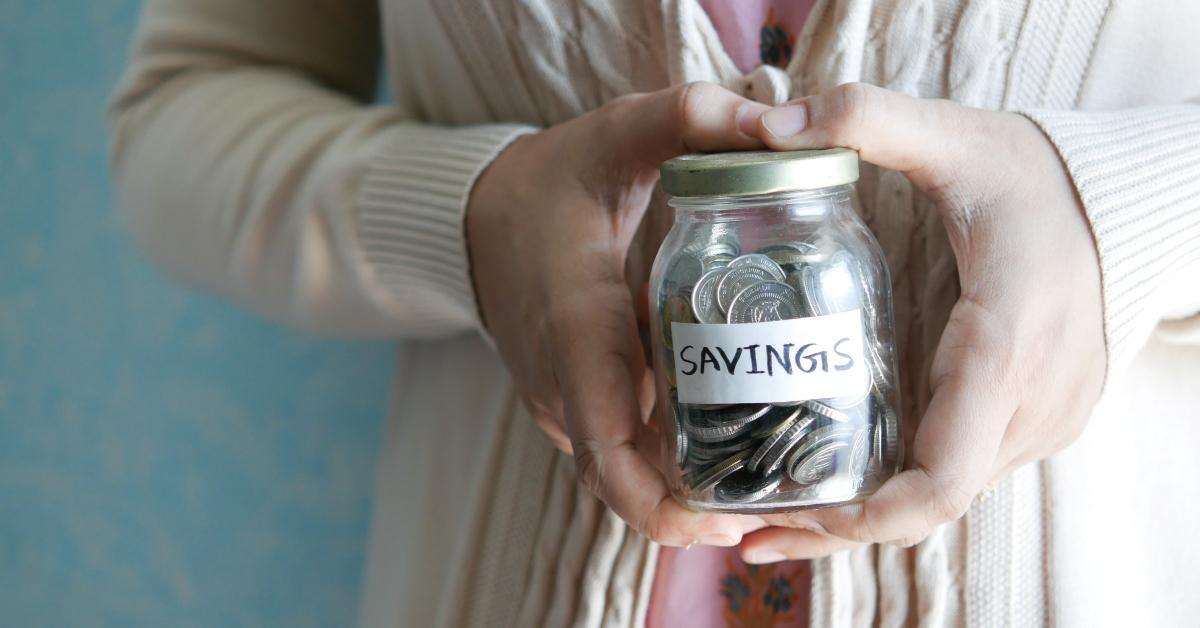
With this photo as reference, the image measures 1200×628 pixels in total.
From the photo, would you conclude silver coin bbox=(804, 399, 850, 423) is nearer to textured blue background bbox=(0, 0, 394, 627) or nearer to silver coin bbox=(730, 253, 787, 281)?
silver coin bbox=(730, 253, 787, 281)

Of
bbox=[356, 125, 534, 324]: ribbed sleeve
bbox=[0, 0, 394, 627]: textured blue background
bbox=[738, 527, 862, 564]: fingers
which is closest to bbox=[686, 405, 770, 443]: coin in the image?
bbox=[738, 527, 862, 564]: fingers

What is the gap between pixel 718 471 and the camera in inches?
17.8

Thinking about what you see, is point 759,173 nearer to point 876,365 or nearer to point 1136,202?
point 876,365

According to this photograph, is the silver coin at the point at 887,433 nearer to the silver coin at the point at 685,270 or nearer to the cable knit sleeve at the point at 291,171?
the silver coin at the point at 685,270

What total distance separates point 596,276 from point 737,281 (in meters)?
0.10

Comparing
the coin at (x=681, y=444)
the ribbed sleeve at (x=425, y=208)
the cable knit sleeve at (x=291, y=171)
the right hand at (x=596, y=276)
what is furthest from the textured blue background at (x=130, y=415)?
the coin at (x=681, y=444)

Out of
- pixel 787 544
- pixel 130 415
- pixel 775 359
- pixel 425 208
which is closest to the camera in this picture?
pixel 775 359

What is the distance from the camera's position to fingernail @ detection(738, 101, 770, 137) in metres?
0.47

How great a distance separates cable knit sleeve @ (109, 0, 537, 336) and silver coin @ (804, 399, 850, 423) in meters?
0.26

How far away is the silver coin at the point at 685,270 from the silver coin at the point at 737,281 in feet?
0.06

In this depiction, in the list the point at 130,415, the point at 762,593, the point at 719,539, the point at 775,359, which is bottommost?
the point at 130,415

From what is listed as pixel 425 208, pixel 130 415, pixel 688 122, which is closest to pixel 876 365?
pixel 688 122

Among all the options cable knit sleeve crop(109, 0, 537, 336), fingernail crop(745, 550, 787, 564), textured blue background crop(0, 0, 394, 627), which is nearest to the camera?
fingernail crop(745, 550, 787, 564)

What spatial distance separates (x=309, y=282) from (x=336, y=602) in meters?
0.73
